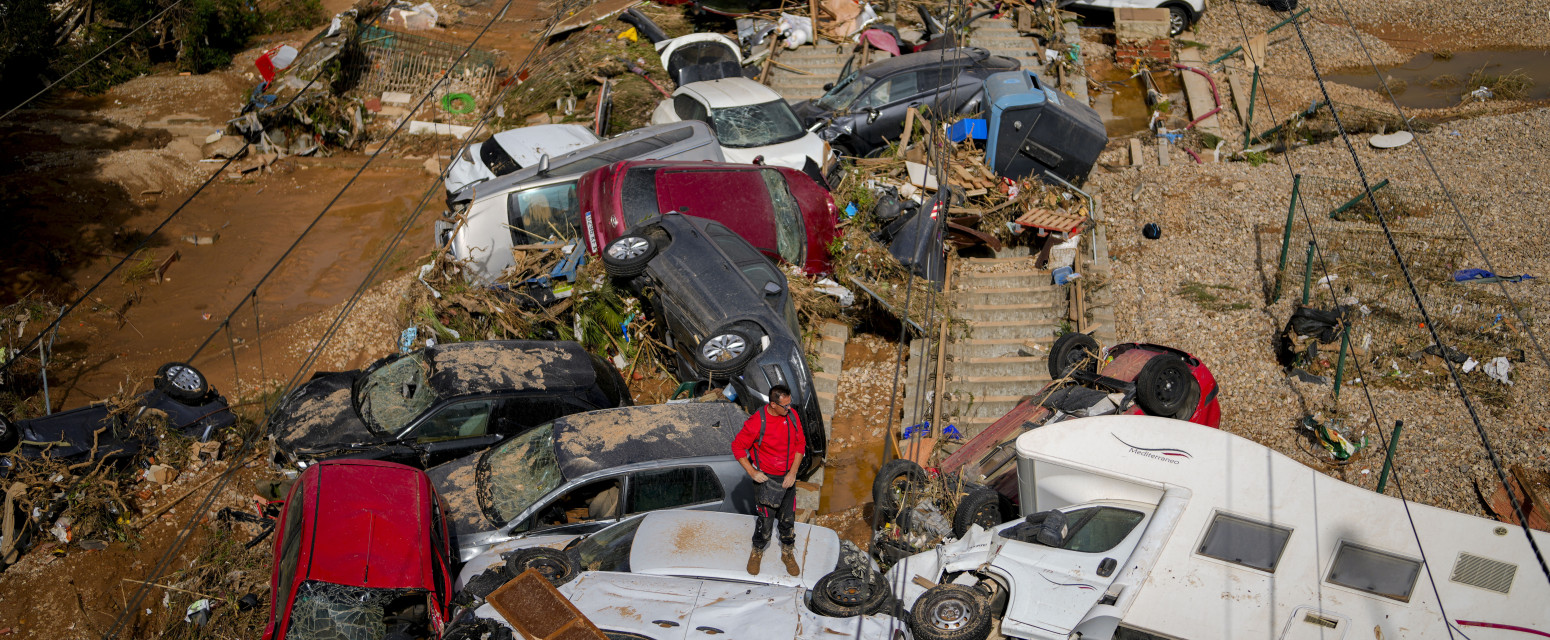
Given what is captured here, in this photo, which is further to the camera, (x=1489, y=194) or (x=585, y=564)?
(x=1489, y=194)

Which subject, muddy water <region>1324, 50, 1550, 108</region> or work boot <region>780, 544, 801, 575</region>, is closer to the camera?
work boot <region>780, 544, 801, 575</region>

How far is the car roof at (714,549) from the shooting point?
5340 mm

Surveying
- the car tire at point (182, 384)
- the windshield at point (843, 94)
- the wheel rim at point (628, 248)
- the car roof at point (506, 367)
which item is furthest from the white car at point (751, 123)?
the car tire at point (182, 384)

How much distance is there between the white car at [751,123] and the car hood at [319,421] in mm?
5626

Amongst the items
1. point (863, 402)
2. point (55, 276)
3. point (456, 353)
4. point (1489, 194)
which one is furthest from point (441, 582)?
point (1489, 194)

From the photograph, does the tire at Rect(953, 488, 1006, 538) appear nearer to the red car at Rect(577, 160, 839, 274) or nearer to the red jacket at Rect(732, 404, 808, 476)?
the red jacket at Rect(732, 404, 808, 476)

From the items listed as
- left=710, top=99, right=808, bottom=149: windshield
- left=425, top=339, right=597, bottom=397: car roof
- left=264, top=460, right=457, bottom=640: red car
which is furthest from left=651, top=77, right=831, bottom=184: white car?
left=264, top=460, right=457, bottom=640: red car

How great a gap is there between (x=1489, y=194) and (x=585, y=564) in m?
12.5

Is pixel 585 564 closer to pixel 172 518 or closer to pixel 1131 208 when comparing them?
pixel 172 518

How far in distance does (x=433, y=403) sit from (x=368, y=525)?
1693 mm

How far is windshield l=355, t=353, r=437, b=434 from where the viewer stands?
716 centimetres

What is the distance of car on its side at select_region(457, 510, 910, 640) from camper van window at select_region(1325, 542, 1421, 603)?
8.97 ft

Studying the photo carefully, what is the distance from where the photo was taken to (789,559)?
5.46 m

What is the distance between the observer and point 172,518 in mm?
7320
